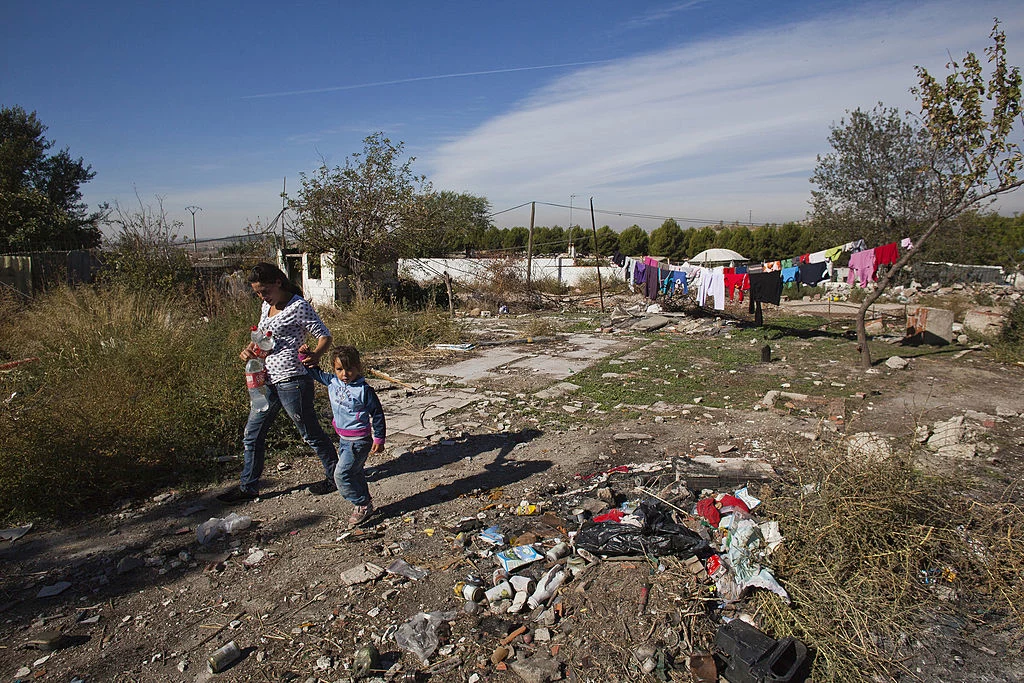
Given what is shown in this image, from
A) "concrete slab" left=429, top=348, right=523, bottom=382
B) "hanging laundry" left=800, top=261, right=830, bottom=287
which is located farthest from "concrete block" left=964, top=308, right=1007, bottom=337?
"concrete slab" left=429, top=348, right=523, bottom=382

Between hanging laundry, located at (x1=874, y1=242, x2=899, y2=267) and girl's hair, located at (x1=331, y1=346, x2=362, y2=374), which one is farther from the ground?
hanging laundry, located at (x1=874, y1=242, x2=899, y2=267)

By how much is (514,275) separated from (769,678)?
56.0ft

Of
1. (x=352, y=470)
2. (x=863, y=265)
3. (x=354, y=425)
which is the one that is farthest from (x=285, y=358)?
(x=863, y=265)

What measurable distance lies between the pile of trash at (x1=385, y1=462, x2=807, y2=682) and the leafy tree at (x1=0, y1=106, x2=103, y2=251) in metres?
17.8

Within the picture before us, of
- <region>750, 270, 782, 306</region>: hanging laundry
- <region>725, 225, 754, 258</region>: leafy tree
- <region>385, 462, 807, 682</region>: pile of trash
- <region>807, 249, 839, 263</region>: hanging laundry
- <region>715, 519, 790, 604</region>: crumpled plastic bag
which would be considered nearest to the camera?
<region>385, 462, 807, 682</region>: pile of trash

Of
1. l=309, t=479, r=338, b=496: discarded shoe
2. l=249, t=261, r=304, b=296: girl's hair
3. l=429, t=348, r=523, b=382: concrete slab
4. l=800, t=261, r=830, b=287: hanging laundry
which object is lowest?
l=309, t=479, r=338, b=496: discarded shoe

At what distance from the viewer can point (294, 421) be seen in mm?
3844

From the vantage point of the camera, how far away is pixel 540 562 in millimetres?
3090

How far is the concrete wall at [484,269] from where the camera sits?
1930 centimetres

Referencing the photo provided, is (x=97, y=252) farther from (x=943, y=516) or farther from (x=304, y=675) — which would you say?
(x=943, y=516)

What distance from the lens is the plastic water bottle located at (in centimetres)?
370

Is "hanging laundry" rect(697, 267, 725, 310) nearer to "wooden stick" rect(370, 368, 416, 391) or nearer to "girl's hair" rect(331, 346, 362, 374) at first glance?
"wooden stick" rect(370, 368, 416, 391)

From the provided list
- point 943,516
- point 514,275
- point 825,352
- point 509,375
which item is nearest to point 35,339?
point 509,375

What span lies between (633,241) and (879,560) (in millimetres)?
32502
